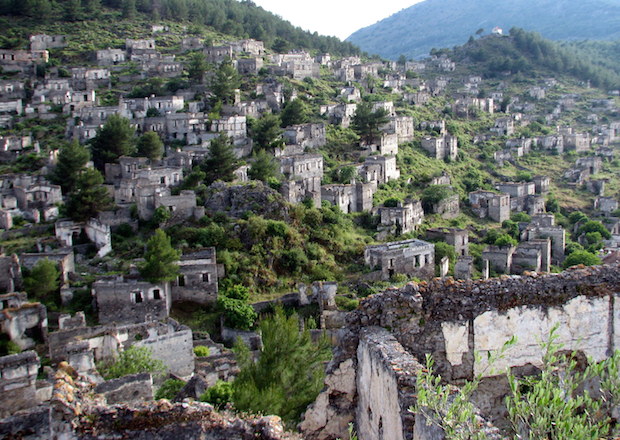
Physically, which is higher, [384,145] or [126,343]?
[384,145]

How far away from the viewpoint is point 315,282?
90.7 ft

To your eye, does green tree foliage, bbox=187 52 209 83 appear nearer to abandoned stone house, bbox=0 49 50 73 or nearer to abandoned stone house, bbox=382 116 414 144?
abandoned stone house, bbox=0 49 50 73

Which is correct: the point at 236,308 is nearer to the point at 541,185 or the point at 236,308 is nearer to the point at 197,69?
the point at 197,69

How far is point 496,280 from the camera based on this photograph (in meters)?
8.55

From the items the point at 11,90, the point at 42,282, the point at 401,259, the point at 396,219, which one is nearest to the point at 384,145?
the point at 396,219

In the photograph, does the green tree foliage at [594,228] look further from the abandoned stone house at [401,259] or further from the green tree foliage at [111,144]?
the green tree foliage at [111,144]

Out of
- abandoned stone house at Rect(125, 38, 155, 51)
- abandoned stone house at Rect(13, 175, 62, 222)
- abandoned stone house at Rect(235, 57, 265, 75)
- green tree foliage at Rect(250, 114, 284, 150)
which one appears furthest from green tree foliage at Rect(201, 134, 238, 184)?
abandoned stone house at Rect(125, 38, 155, 51)

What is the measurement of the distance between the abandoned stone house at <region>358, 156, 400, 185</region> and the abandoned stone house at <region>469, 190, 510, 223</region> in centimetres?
612

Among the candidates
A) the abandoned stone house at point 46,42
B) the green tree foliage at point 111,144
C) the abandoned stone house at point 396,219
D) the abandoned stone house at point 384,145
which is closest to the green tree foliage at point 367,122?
the abandoned stone house at point 384,145

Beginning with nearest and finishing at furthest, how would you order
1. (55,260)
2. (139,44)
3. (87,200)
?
(55,260)
(87,200)
(139,44)

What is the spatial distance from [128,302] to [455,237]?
20.1 meters

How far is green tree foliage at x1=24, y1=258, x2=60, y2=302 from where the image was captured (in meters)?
25.2

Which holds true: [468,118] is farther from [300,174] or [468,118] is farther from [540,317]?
[540,317]

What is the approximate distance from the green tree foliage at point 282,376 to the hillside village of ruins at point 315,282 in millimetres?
1915
